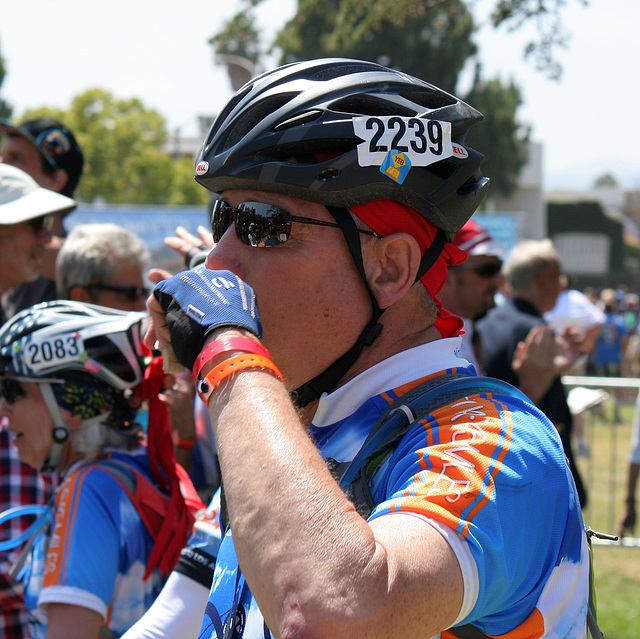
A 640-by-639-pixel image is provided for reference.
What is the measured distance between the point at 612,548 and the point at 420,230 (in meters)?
6.92

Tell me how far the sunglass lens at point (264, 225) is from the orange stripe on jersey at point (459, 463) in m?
0.53

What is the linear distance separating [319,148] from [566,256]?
185ft

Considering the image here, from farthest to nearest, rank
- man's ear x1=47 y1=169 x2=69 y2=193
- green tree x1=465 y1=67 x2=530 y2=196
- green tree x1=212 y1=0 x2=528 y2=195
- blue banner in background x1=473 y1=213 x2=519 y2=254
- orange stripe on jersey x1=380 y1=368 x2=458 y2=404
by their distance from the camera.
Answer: green tree x1=465 y1=67 x2=530 y2=196, green tree x1=212 y1=0 x2=528 y2=195, blue banner in background x1=473 y1=213 x2=519 y2=254, man's ear x1=47 y1=169 x2=69 y2=193, orange stripe on jersey x1=380 y1=368 x2=458 y2=404

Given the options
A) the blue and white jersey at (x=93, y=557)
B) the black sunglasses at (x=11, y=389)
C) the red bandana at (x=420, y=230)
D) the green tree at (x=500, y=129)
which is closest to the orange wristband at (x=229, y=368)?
the red bandana at (x=420, y=230)

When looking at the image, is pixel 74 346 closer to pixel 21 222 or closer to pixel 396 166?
pixel 21 222

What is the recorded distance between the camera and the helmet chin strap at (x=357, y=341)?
5.39 feet

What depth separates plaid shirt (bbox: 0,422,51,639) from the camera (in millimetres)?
2777

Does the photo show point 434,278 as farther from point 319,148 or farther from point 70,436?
point 70,436

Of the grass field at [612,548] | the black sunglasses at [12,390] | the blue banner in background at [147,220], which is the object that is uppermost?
the black sunglasses at [12,390]

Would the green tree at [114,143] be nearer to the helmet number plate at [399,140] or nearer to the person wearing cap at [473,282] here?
the person wearing cap at [473,282]

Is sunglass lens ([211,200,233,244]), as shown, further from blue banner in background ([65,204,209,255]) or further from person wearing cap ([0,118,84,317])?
blue banner in background ([65,204,209,255])

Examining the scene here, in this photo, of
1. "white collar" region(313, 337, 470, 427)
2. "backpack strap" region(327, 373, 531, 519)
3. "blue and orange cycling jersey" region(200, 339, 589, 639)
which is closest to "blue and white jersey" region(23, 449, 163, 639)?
"blue and orange cycling jersey" region(200, 339, 589, 639)

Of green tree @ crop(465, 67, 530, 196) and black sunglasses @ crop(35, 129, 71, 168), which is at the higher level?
black sunglasses @ crop(35, 129, 71, 168)

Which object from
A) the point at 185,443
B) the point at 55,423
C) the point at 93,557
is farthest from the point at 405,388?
the point at 185,443
